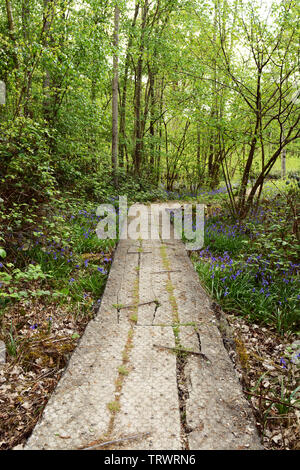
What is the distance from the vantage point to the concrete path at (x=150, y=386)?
1846 mm

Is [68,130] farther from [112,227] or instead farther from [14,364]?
[14,364]

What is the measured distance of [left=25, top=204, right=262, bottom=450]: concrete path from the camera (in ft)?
6.06

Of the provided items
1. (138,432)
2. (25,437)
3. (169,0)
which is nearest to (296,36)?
(138,432)

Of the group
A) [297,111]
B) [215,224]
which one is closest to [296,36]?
[297,111]

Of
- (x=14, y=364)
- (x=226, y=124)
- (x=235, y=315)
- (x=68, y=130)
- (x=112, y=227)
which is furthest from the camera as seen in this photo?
(x=68, y=130)

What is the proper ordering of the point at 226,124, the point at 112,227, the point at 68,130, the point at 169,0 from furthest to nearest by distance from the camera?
the point at 169,0, the point at 68,130, the point at 112,227, the point at 226,124

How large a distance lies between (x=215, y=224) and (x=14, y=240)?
4572 millimetres

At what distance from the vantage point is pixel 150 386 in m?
2.29

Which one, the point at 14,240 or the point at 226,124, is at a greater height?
the point at 226,124

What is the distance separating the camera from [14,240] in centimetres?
429

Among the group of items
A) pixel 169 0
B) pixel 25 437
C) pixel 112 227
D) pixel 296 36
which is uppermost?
pixel 169 0

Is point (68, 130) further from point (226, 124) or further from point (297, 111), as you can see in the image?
point (297, 111)

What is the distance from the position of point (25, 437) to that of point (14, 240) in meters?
2.89
